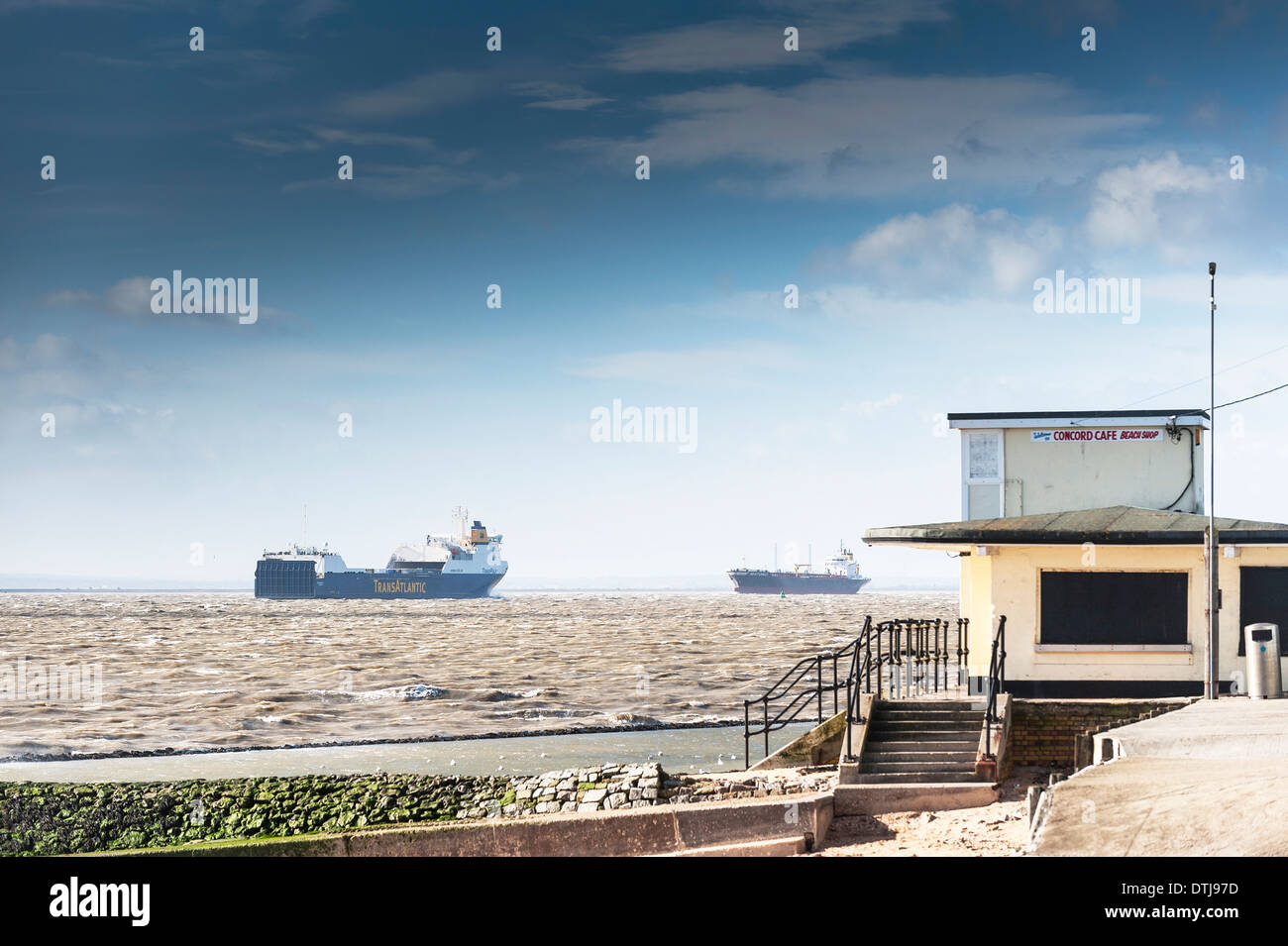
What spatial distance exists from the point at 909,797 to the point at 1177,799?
4.78m

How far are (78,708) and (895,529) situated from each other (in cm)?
2754

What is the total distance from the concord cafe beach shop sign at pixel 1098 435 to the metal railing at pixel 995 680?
4.30 m

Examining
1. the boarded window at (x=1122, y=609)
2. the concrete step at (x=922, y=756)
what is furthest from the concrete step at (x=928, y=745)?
the boarded window at (x=1122, y=609)

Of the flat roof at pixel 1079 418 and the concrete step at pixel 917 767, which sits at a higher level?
the flat roof at pixel 1079 418

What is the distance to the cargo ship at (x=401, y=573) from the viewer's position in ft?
556

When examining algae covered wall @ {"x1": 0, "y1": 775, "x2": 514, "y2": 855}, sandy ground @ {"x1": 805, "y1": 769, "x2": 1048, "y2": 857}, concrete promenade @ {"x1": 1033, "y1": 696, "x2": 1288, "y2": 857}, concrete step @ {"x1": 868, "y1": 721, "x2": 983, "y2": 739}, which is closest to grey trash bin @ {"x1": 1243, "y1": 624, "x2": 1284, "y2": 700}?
concrete step @ {"x1": 868, "y1": 721, "x2": 983, "y2": 739}

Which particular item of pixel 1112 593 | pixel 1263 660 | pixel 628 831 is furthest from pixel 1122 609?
pixel 628 831

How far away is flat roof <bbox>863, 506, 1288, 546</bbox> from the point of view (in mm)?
18531

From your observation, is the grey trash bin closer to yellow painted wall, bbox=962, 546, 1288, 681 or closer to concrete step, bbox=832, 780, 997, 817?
yellow painted wall, bbox=962, 546, 1288, 681

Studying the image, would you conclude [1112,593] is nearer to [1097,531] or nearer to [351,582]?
[1097,531]

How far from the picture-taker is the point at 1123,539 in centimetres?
1866

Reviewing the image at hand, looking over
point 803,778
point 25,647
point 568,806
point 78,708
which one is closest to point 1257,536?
point 803,778

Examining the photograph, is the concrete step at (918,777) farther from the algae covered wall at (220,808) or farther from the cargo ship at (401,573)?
the cargo ship at (401,573)

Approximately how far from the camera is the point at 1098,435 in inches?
867
